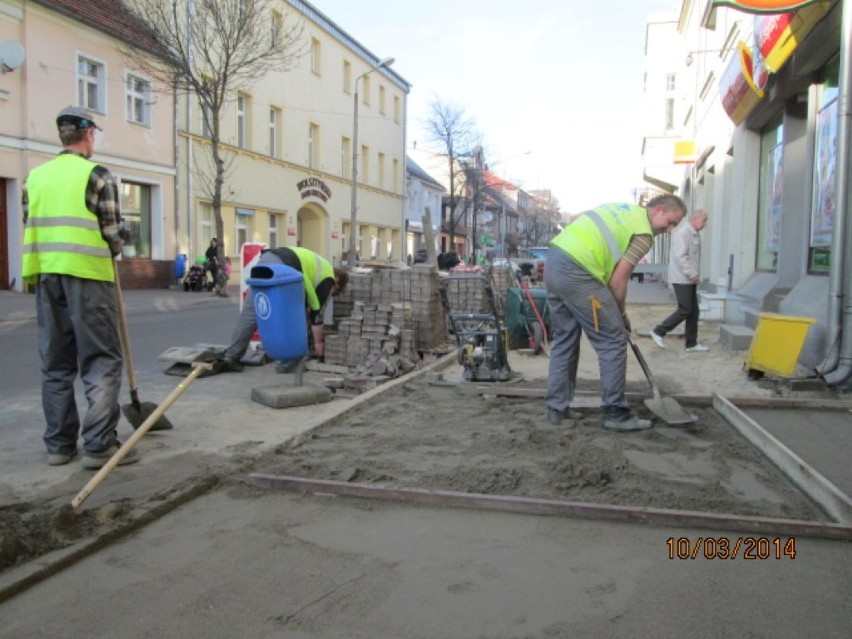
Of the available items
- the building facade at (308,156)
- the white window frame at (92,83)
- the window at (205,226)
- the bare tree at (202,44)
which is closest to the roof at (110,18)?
the bare tree at (202,44)

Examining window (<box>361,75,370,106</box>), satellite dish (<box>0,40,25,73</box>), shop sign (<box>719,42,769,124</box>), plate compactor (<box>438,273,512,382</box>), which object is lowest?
plate compactor (<box>438,273,512,382</box>)

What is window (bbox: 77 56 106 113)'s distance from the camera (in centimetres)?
1967

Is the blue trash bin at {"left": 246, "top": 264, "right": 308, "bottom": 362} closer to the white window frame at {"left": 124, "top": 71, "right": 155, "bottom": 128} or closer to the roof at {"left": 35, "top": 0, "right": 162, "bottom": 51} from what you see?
the roof at {"left": 35, "top": 0, "right": 162, "bottom": 51}

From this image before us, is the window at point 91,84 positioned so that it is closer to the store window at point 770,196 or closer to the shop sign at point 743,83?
the shop sign at point 743,83

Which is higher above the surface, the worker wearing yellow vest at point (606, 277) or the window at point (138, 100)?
the window at point (138, 100)

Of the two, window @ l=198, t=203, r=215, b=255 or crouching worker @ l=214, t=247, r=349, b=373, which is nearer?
crouching worker @ l=214, t=247, r=349, b=373

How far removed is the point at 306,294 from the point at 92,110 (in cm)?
1630

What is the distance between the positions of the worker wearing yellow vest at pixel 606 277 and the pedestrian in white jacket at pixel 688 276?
13.4ft

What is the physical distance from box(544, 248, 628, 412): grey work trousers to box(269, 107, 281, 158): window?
2705cm

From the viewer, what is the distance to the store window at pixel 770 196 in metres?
11.0

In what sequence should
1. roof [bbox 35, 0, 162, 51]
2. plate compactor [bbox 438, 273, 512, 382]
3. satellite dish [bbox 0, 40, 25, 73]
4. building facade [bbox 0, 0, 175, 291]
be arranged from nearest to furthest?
1. plate compactor [bbox 438, 273, 512, 382]
2. satellite dish [bbox 0, 40, 25, 73]
3. building facade [bbox 0, 0, 175, 291]
4. roof [bbox 35, 0, 162, 51]

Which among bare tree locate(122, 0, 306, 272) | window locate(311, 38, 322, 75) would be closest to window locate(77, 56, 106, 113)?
bare tree locate(122, 0, 306, 272)

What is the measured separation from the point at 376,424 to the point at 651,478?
6.74 ft

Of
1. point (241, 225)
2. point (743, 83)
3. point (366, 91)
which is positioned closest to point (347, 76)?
point (366, 91)
